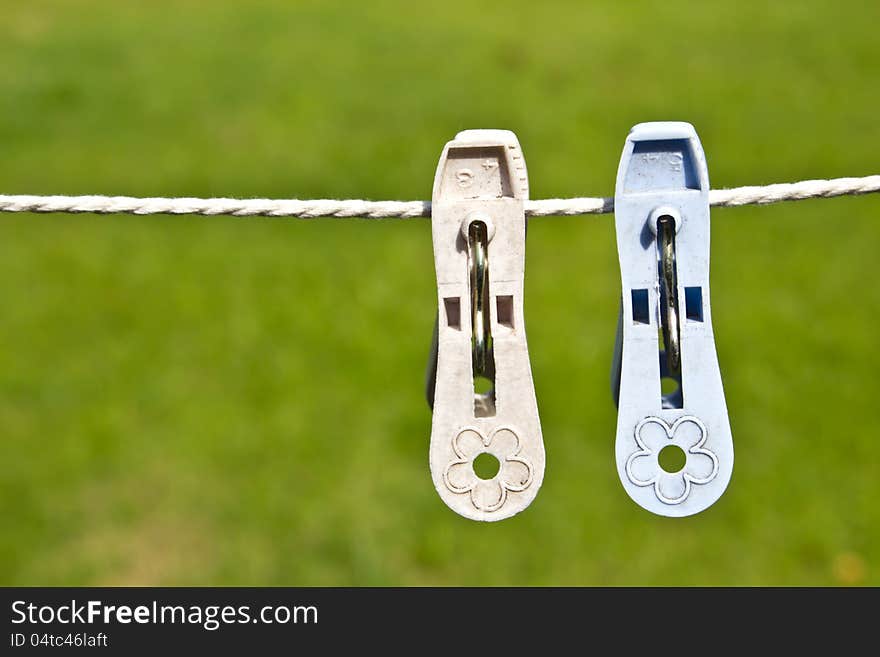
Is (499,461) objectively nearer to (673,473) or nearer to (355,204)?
(673,473)

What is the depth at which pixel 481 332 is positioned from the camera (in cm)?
107

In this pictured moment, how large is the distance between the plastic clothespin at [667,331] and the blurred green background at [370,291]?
2.01m

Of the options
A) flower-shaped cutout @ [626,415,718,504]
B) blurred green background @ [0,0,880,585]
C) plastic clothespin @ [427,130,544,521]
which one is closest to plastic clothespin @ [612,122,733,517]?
flower-shaped cutout @ [626,415,718,504]

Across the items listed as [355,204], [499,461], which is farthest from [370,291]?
[499,461]

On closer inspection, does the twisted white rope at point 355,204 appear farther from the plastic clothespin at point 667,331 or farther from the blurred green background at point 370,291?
the blurred green background at point 370,291

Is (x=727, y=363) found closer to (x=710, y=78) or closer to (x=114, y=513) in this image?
(x=114, y=513)

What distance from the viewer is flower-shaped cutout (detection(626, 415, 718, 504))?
1.06m

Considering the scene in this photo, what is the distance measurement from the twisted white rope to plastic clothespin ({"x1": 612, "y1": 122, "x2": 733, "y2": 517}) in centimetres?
8

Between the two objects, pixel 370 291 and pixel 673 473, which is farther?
pixel 370 291

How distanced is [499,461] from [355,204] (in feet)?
1.09

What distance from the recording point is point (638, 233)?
41.2 inches

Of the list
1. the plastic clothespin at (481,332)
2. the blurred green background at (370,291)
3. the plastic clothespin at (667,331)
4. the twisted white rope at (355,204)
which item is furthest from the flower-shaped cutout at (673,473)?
the blurred green background at (370,291)

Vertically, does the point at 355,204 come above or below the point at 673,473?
above

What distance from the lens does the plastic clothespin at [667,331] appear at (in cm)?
104
